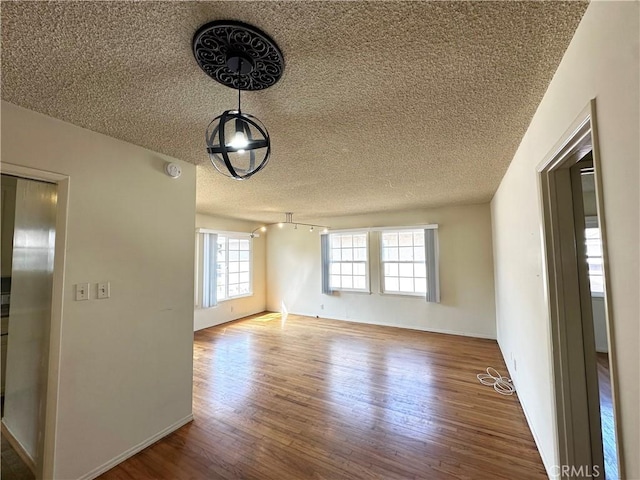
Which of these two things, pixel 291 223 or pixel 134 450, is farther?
pixel 291 223

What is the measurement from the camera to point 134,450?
2.03 meters

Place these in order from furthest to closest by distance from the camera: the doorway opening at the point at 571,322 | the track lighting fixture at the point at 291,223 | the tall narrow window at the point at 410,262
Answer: the track lighting fixture at the point at 291,223, the tall narrow window at the point at 410,262, the doorway opening at the point at 571,322

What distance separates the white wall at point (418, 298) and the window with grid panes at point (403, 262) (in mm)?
170

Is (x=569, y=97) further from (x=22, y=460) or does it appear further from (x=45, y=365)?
(x=22, y=460)

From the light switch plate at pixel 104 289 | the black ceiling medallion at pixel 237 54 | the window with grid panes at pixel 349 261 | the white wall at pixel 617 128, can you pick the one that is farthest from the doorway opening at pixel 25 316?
the window with grid panes at pixel 349 261

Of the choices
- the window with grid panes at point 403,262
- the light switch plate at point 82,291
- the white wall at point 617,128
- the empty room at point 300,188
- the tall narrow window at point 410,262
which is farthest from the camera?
the window with grid panes at point 403,262

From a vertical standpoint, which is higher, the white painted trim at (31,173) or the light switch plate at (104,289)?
the white painted trim at (31,173)

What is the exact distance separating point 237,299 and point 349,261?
8.88 feet

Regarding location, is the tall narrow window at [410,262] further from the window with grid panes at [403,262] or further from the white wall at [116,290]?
the white wall at [116,290]

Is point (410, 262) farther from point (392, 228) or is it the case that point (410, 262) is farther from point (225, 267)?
point (225, 267)

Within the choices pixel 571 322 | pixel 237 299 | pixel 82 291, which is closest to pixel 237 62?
pixel 82 291

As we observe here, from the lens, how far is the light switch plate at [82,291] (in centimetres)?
178

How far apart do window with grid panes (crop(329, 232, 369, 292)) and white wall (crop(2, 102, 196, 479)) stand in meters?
3.94

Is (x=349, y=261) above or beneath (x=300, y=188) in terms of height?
beneath
